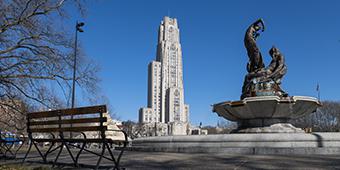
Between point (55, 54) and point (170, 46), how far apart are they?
6476 inches

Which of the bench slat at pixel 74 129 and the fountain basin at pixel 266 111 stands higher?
the fountain basin at pixel 266 111

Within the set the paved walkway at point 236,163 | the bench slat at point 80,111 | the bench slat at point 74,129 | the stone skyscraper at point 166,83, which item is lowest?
the paved walkway at point 236,163

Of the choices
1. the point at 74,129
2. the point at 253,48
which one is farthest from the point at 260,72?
the point at 74,129

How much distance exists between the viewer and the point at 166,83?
6762 inches

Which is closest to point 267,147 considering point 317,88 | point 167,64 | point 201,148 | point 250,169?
point 201,148

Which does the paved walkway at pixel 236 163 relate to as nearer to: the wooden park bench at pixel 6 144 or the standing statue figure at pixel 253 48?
the wooden park bench at pixel 6 144

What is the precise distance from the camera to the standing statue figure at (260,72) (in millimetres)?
15680

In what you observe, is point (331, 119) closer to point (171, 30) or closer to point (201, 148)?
point (201, 148)

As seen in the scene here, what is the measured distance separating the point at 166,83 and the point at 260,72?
511 feet

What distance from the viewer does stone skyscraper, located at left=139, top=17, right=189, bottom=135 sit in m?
167

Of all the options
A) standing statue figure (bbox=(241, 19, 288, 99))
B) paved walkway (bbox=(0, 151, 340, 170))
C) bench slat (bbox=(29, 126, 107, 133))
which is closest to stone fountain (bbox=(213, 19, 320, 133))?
standing statue figure (bbox=(241, 19, 288, 99))

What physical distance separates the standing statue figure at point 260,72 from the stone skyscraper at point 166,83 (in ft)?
486

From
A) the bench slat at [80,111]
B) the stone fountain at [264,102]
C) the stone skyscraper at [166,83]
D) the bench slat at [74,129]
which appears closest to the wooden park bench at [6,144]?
the bench slat at [74,129]

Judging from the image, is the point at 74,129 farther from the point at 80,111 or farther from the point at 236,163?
the point at 236,163
